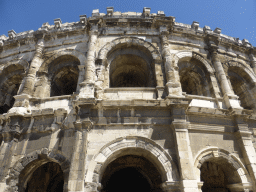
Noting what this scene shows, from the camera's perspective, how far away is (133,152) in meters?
5.99

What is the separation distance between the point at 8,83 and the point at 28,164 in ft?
18.0

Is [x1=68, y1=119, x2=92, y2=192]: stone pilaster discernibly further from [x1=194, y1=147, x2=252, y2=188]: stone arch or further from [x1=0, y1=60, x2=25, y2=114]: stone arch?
[x1=0, y1=60, x2=25, y2=114]: stone arch

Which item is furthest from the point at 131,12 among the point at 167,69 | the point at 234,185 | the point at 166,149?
the point at 234,185

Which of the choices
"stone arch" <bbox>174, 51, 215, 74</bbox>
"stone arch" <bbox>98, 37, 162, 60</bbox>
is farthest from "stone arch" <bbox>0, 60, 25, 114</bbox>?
"stone arch" <bbox>174, 51, 215, 74</bbox>

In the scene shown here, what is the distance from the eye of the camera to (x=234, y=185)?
19.7ft

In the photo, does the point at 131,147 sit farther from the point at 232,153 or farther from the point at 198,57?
the point at 198,57

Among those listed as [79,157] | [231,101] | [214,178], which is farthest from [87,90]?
[214,178]

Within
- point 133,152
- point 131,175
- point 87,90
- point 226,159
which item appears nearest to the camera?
point 133,152

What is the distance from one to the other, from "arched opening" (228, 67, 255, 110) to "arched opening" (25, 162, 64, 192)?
33.0ft

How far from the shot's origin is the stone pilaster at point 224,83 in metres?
7.05

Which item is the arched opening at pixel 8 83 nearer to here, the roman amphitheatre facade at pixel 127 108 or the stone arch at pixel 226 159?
the roman amphitheatre facade at pixel 127 108

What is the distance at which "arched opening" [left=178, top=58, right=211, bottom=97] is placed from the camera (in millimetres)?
8391

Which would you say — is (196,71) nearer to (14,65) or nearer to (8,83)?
(14,65)

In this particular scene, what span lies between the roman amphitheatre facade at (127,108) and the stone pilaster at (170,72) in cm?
5
